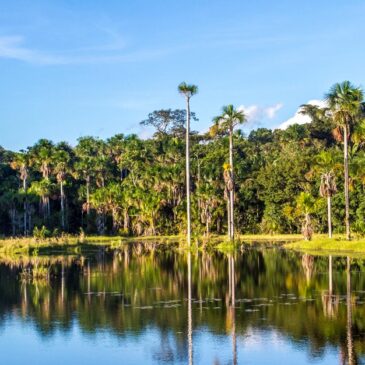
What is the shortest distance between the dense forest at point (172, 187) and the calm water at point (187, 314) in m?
39.2

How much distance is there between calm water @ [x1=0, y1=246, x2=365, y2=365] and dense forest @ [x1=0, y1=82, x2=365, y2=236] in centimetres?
3916

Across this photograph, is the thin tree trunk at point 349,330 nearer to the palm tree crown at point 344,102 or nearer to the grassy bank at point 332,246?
the grassy bank at point 332,246

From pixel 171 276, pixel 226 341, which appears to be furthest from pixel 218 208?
pixel 226 341

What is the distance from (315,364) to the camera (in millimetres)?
19734

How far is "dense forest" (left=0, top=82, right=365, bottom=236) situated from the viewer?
92188mm

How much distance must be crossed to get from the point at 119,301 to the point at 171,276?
11.0m

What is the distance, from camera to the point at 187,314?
2858 centimetres

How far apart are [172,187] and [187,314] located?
72.5 metres

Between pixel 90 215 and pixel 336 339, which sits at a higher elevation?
pixel 90 215

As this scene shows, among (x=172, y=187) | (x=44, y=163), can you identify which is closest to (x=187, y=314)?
(x=172, y=187)

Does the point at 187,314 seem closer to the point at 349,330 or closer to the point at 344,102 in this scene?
the point at 349,330

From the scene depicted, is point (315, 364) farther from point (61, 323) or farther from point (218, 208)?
point (218, 208)

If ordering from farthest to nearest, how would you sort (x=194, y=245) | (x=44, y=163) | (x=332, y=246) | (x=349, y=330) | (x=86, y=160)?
(x=86, y=160) → (x=44, y=163) → (x=194, y=245) → (x=332, y=246) → (x=349, y=330)

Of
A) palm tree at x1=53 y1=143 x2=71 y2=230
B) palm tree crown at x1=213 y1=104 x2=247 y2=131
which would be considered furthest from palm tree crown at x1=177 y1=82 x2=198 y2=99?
palm tree at x1=53 y1=143 x2=71 y2=230
